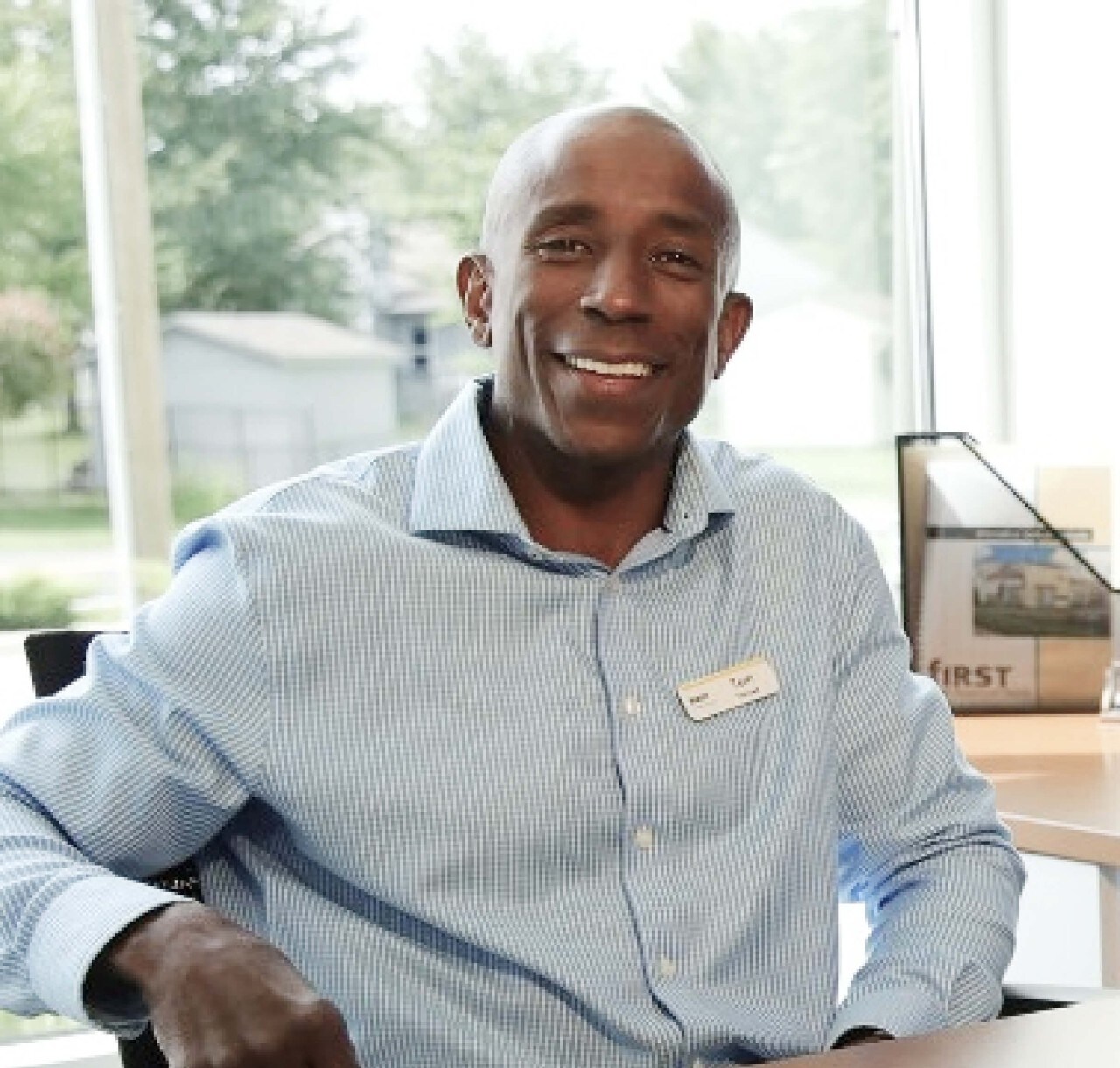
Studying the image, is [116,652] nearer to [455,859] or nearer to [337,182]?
[455,859]

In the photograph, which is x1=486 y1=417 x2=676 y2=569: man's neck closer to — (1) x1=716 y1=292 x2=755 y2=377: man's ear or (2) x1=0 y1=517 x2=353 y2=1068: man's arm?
(1) x1=716 y1=292 x2=755 y2=377: man's ear

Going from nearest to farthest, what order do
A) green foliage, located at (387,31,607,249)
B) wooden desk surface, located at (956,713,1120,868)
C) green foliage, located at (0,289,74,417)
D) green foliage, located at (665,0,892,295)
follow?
wooden desk surface, located at (956,713,1120,868), green foliage, located at (0,289,74,417), green foliage, located at (387,31,607,249), green foliage, located at (665,0,892,295)

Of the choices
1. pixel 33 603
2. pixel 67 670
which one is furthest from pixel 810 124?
pixel 67 670

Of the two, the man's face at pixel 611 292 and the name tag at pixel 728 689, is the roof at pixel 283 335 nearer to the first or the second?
the man's face at pixel 611 292

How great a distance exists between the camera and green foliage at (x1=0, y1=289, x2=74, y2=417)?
324 cm

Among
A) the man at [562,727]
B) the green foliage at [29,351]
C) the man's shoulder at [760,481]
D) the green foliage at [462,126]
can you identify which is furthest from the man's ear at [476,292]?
the green foliage at [462,126]

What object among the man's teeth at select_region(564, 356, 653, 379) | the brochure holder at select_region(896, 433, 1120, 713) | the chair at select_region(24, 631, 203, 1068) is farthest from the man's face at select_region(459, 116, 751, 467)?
the brochure holder at select_region(896, 433, 1120, 713)

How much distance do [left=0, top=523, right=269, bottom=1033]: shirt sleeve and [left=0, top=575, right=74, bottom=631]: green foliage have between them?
5.30 ft

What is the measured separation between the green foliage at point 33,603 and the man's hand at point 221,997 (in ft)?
6.36

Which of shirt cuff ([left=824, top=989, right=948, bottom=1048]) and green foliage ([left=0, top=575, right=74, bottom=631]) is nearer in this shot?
shirt cuff ([left=824, top=989, right=948, bottom=1048])

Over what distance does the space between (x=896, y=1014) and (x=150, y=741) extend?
0.62 meters

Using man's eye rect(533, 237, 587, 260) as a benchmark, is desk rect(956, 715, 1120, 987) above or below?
below

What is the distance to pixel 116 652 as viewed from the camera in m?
1.68

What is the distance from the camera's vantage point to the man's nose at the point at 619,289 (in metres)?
1.79
